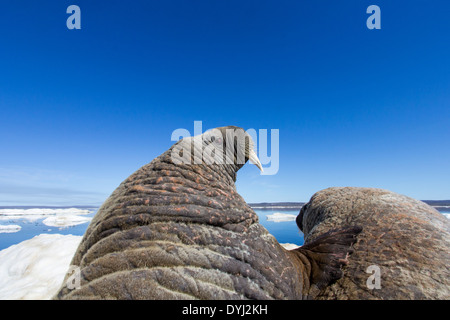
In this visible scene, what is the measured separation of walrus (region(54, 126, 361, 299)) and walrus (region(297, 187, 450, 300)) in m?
0.17

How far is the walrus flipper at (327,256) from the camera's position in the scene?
6.86 ft

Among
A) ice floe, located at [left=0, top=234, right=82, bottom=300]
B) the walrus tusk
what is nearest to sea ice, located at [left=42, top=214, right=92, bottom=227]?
ice floe, located at [left=0, top=234, right=82, bottom=300]

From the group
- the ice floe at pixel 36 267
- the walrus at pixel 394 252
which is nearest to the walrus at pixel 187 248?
the walrus at pixel 394 252

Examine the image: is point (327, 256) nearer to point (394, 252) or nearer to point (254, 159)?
point (394, 252)

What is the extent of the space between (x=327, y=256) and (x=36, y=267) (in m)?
8.93

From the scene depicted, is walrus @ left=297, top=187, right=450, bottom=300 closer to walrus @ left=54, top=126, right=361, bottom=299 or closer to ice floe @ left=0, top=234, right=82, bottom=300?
walrus @ left=54, top=126, right=361, bottom=299

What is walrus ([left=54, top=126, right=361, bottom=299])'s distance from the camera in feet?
5.01

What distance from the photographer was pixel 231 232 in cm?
184

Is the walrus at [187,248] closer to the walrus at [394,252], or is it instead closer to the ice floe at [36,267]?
the walrus at [394,252]

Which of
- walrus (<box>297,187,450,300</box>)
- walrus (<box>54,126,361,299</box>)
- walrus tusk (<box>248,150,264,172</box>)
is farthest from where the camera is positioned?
walrus tusk (<box>248,150,264,172</box>)

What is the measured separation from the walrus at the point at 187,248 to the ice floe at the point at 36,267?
5.53 m
